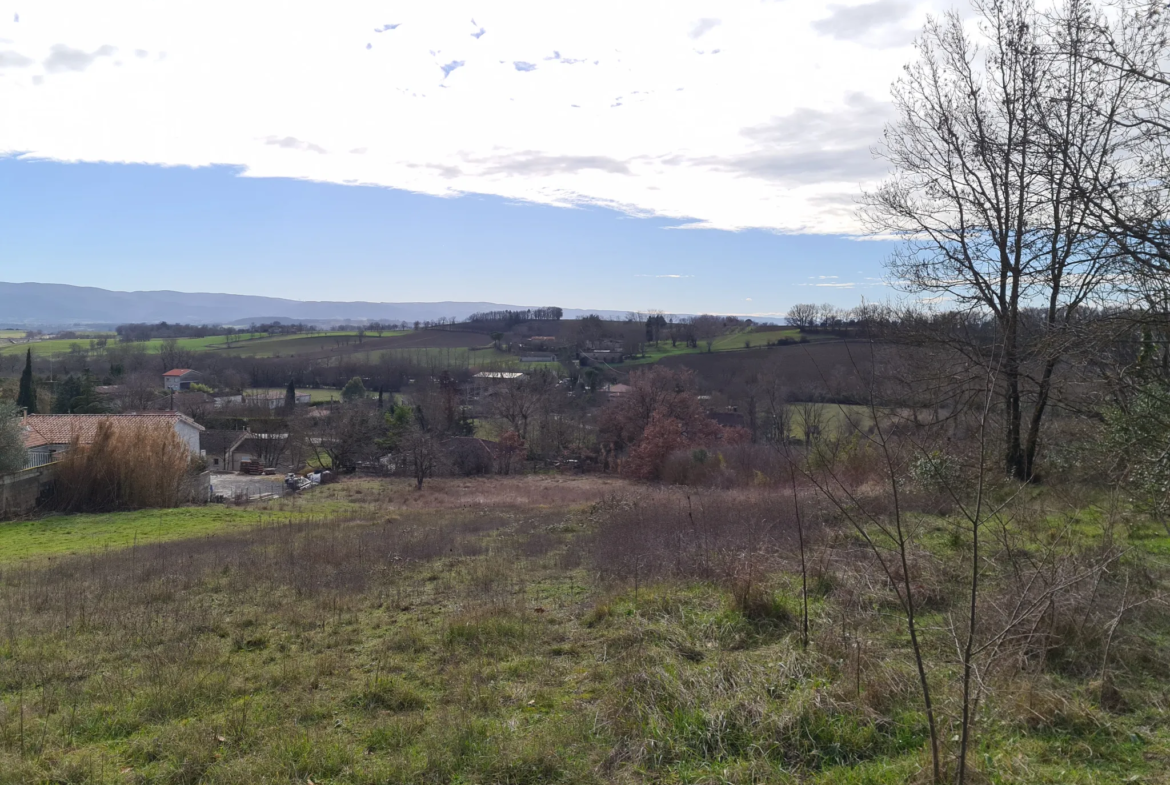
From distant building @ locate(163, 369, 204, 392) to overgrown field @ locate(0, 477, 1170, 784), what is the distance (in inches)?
2416

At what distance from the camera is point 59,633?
7184mm

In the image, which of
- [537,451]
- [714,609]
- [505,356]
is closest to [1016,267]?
[714,609]

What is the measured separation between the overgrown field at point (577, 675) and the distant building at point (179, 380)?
61368 mm

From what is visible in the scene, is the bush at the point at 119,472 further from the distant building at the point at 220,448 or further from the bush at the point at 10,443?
the distant building at the point at 220,448

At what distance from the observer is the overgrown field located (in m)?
3.79

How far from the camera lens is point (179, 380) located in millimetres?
64875

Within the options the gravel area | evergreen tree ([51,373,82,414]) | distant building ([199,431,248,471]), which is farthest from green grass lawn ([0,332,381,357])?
the gravel area

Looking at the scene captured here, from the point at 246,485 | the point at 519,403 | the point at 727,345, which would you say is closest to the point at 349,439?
the point at 246,485

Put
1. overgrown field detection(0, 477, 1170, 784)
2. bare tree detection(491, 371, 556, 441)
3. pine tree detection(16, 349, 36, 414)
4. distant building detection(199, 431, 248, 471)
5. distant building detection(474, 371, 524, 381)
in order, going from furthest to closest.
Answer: distant building detection(474, 371, 524, 381) → bare tree detection(491, 371, 556, 441) → pine tree detection(16, 349, 36, 414) → distant building detection(199, 431, 248, 471) → overgrown field detection(0, 477, 1170, 784)

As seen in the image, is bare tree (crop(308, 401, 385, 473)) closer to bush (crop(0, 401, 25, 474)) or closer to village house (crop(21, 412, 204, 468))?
village house (crop(21, 412, 204, 468))

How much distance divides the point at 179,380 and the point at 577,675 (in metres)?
70.6

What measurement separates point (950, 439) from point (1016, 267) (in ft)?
10.1

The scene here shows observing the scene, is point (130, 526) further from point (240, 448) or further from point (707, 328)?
point (707, 328)

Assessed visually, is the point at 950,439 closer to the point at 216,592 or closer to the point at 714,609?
the point at 714,609
